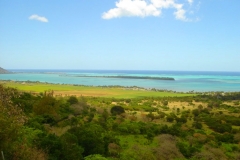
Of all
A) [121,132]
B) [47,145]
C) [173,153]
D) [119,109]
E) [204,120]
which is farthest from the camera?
[119,109]

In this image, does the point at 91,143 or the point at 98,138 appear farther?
the point at 98,138

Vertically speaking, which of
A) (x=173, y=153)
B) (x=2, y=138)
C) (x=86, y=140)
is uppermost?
(x=2, y=138)

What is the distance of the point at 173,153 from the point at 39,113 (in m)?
14.5

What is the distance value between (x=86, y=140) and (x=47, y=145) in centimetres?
291

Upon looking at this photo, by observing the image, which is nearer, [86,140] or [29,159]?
[29,159]

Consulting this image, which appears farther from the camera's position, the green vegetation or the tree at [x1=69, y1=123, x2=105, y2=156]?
the tree at [x1=69, y1=123, x2=105, y2=156]

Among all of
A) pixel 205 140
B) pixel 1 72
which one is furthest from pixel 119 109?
pixel 1 72

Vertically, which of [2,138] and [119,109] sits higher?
[2,138]

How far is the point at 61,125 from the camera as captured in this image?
22812 mm

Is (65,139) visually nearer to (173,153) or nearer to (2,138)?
(2,138)

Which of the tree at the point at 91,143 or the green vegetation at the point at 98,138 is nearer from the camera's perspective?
the green vegetation at the point at 98,138

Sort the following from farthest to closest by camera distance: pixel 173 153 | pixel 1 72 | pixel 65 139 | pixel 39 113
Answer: pixel 1 72
pixel 39 113
pixel 173 153
pixel 65 139

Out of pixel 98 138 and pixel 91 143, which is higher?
pixel 98 138

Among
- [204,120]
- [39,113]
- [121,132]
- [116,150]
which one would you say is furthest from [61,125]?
[204,120]
